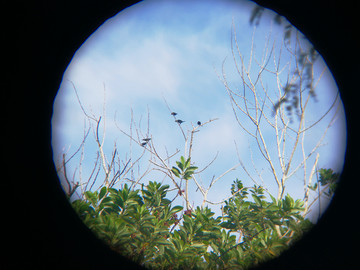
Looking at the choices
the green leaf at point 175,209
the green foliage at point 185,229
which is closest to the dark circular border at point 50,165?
the green foliage at point 185,229

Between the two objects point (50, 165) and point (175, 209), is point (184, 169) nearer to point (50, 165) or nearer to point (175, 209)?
point (175, 209)

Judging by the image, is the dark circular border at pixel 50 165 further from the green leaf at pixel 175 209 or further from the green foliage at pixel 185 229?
the green leaf at pixel 175 209

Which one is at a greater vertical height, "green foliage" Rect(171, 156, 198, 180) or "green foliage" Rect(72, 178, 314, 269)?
Answer: "green foliage" Rect(171, 156, 198, 180)

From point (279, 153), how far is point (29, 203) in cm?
344

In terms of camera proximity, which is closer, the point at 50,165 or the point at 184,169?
the point at 50,165

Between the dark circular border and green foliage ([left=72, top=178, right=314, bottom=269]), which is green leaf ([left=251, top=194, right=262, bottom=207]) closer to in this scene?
green foliage ([left=72, top=178, right=314, bottom=269])

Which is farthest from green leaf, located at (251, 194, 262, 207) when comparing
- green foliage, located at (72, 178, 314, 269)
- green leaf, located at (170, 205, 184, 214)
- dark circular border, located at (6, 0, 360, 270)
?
dark circular border, located at (6, 0, 360, 270)

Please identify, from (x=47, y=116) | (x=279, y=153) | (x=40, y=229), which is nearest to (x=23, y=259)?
(x=40, y=229)

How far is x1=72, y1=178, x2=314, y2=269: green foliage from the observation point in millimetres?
2068

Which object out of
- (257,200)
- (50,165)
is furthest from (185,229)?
(50,165)

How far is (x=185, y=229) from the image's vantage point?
95.6 inches

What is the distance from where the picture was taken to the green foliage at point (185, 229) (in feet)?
6.79

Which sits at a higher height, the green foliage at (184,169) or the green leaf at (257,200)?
the green foliage at (184,169)

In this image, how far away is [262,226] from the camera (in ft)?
8.59
